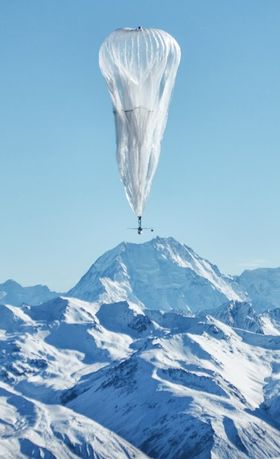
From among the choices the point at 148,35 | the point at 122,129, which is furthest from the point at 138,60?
the point at 122,129

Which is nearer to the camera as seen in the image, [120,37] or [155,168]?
[120,37]

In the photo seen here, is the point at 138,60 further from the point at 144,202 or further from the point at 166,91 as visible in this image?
the point at 144,202

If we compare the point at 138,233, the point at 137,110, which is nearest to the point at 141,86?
the point at 137,110

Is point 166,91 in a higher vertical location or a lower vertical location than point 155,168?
higher

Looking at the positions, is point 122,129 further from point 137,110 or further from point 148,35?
point 148,35

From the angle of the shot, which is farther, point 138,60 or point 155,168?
point 155,168

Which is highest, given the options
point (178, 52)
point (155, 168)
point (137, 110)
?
point (178, 52)
